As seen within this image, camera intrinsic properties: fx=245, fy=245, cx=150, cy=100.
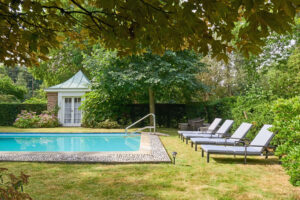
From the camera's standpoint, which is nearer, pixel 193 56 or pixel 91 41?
pixel 91 41

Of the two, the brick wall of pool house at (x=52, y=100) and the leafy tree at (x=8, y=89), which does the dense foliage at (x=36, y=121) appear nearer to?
the brick wall of pool house at (x=52, y=100)

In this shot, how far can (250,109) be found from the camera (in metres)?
9.53

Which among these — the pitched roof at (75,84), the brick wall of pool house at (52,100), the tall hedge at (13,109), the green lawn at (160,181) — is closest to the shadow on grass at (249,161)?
the green lawn at (160,181)

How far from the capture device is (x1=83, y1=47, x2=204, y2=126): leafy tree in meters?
13.9

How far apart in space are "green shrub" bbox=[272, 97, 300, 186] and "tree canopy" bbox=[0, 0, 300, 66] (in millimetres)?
2312

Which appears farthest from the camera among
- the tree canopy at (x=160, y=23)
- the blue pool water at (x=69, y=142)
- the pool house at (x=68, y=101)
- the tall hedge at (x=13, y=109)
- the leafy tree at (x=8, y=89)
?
the leafy tree at (x=8, y=89)

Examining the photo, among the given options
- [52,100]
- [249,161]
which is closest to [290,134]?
[249,161]

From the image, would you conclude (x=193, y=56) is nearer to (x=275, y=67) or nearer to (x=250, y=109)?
(x=275, y=67)

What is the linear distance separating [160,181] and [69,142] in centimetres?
797

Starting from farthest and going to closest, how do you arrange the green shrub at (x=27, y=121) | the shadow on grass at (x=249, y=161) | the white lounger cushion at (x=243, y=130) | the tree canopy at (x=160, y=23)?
the green shrub at (x=27, y=121)
the white lounger cushion at (x=243, y=130)
the shadow on grass at (x=249, y=161)
the tree canopy at (x=160, y=23)

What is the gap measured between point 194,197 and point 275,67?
1455cm

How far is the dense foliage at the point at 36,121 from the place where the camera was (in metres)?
15.9

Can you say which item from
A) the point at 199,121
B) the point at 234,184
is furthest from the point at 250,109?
the point at 234,184

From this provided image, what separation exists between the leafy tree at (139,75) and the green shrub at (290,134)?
8.90 metres
